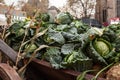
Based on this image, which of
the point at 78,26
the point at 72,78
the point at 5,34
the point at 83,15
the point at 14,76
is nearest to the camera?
the point at 72,78

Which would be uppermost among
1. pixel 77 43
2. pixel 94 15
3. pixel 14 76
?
pixel 77 43

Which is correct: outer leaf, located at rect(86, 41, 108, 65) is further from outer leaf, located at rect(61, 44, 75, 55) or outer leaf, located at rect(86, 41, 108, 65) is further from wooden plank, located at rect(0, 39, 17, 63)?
wooden plank, located at rect(0, 39, 17, 63)

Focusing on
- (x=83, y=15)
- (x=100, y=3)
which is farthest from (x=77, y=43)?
(x=100, y=3)

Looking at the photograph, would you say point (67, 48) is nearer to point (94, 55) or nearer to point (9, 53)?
point (94, 55)

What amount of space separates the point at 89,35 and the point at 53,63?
36 centimetres

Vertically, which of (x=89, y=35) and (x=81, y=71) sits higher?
(x=89, y=35)

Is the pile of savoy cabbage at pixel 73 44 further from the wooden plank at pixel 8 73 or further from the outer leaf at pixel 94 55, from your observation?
the wooden plank at pixel 8 73

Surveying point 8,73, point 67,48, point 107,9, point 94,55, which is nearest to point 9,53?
point 8,73

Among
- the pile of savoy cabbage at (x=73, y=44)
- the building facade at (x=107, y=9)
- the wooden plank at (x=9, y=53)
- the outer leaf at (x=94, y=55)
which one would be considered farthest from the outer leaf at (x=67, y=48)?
the building facade at (x=107, y=9)

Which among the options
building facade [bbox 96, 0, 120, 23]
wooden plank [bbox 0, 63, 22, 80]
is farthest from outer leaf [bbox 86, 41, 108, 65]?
building facade [bbox 96, 0, 120, 23]

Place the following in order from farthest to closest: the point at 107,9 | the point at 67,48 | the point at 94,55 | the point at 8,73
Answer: the point at 107,9, the point at 67,48, the point at 8,73, the point at 94,55

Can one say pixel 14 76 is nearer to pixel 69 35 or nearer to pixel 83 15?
pixel 69 35

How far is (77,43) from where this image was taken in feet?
8.07

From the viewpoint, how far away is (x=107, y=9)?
31359 millimetres
